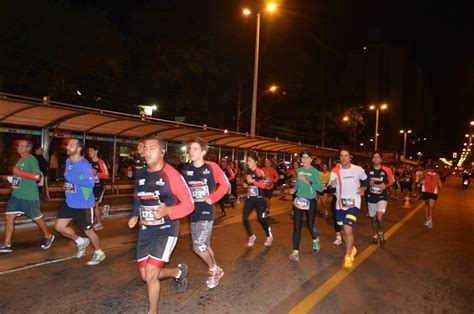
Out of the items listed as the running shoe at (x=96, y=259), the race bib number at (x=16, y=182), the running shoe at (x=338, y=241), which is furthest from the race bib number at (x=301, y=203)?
the race bib number at (x=16, y=182)

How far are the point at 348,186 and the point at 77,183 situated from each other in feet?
13.0

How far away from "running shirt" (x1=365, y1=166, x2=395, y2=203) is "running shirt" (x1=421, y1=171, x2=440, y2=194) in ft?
12.3

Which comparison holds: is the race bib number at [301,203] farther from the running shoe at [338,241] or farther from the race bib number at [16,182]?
the race bib number at [16,182]

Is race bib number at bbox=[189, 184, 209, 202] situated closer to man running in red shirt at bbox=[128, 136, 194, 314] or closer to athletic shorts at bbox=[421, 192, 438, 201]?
man running in red shirt at bbox=[128, 136, 194, 314]

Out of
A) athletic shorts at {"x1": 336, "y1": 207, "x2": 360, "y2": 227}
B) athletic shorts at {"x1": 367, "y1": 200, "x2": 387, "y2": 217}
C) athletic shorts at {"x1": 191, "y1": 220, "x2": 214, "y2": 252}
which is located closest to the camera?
athletic shorts at {"x1": 191, "y1": 220, "x2": 214, "y2": 252}

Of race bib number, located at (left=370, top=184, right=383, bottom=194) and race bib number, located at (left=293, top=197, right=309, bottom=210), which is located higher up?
race bib number, located at (left=370, top=184, right=383, bottom=194)

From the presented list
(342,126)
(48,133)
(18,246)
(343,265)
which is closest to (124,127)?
(48,133)

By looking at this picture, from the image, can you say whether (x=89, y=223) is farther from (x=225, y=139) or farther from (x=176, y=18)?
(x=176, y=18)

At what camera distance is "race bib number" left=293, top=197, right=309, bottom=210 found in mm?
7520

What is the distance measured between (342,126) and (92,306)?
45.0m

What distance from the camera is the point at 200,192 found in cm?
585

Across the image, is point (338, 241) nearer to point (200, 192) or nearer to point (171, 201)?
point (200, 192)

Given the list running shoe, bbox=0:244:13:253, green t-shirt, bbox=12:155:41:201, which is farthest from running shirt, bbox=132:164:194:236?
running shoe, bbox=0:244:13:253

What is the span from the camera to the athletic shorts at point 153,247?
4.35 metres
